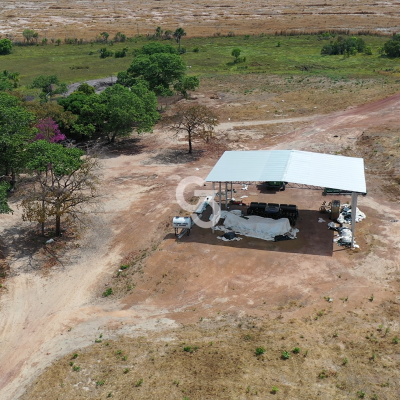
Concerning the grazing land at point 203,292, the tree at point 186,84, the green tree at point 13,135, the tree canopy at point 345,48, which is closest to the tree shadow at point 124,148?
the grazing land at point 203,292

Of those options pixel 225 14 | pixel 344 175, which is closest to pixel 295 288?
pixel 344 175

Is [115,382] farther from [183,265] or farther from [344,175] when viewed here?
[344,175]

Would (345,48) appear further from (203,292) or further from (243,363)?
(243,363)

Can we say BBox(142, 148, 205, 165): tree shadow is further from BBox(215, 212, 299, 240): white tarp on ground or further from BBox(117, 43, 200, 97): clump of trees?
BBox(215, 212, 299, 240): white tarp on ground

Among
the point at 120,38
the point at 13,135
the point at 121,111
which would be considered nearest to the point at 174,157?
the point at 121,111

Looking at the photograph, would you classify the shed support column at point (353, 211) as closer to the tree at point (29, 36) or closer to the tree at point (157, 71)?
the tree at point (157, 71)
